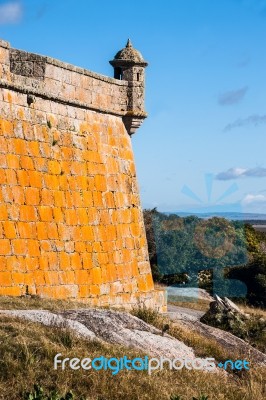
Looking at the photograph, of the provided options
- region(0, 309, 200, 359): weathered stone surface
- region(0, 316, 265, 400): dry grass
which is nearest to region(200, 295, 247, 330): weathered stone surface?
region(0, 309, 200, 359): weathered stone surface

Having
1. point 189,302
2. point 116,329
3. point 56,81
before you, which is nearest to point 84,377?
point 116,329

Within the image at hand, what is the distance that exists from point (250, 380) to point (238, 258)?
2560 cm

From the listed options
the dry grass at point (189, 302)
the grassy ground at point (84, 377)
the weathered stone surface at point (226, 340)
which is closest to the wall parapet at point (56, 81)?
the weathered stone surface at point (226, 340)

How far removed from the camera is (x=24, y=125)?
1501 cm

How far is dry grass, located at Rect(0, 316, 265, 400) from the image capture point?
764 cm

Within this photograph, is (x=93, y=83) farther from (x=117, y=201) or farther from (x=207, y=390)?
(x=207, y=390)

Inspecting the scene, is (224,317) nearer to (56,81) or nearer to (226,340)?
(226,340)

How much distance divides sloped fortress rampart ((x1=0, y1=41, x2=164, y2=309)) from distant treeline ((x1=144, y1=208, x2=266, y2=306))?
474 inches

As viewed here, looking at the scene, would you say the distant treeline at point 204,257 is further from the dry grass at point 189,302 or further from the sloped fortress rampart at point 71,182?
the sloped fortress rampart at point 71,182

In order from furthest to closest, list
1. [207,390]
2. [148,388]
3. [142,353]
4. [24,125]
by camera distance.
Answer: [24,125]
[142,353]
[207,390]
[148,388]

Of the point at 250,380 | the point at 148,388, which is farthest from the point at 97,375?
the point at 250,380

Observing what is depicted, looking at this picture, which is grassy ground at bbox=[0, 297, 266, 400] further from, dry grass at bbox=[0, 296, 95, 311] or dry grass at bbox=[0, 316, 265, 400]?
dry grass at bbox=[0, 296, 95, 311]

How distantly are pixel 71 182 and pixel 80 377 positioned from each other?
876cm

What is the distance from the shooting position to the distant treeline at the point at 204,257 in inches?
1231
